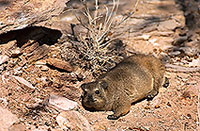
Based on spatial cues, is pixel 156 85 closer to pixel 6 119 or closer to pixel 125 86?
pixel 125 86

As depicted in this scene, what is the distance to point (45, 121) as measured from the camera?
16.8 feet

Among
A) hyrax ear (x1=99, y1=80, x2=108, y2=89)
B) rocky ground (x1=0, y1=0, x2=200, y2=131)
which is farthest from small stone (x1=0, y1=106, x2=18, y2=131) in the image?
hyrax ear (x1=99, y1=80, x2=108, y2=89)

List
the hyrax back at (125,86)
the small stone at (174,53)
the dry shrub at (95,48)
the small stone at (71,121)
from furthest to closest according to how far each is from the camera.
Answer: the small stone at (174,53) → the dry shrub at (95,48) → the hyrax back at (125,86) → the small stone at (71,121)

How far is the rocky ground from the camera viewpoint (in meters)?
5.14

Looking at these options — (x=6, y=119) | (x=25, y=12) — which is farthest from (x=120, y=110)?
(x=25, y=12)

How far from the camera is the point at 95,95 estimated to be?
18.0ft

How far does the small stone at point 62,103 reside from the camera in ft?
17.2

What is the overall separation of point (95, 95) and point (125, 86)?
2.81 feet

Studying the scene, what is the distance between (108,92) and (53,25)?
2051 mm

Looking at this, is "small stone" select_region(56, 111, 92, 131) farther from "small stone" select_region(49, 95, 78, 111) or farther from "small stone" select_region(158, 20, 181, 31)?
"small stone" select_region(158, 20, 181, 31)

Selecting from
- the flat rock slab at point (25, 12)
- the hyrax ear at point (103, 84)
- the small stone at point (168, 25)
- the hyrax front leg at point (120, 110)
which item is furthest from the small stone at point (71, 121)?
the small stone at point (168, 25)

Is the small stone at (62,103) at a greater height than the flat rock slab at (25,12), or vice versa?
the flat rock slab at (25,12)

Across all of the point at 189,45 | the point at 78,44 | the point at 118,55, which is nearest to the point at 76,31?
the point at 78,44

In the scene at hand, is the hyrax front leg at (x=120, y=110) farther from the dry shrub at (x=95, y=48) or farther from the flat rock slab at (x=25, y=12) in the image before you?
the flat rock slab at (x=25, y=12)
